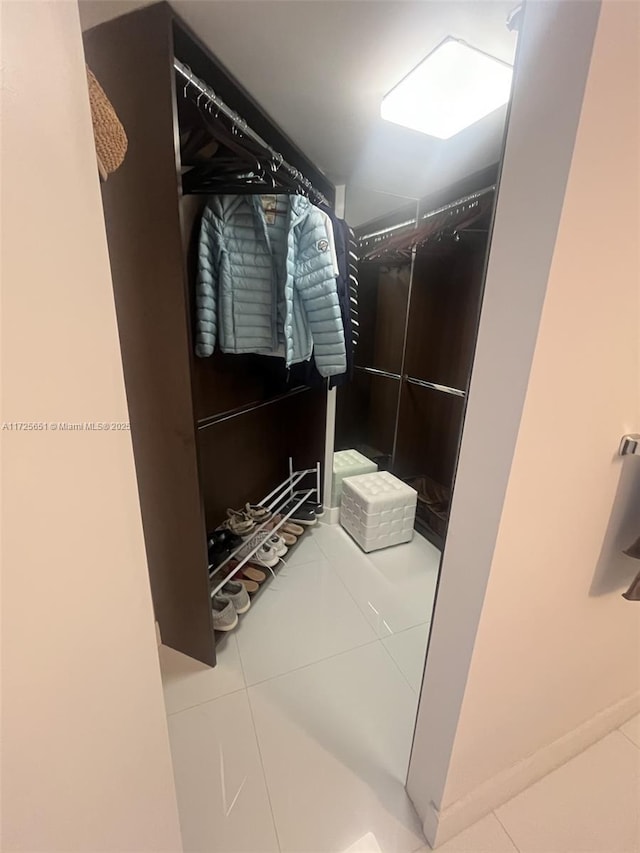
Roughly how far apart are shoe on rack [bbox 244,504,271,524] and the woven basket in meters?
1.60

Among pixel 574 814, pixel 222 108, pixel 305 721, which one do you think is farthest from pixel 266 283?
pixel 574 814

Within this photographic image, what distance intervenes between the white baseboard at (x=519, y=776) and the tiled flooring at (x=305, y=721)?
10 centimetres

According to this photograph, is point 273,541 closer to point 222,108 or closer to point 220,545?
point 220,545

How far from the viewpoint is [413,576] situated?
1.90m

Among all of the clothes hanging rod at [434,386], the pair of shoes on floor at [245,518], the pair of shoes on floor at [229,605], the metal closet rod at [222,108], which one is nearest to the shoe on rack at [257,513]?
the pair of shoes on floor at [245,518]

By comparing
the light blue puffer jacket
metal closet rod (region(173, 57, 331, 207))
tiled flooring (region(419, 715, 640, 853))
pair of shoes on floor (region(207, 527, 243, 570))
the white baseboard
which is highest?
metal closet rod (region(173, 57, 331, 207))

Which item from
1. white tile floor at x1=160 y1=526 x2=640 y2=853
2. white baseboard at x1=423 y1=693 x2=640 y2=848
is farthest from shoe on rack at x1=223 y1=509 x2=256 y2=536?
white baseboard at x1=423 y1=693 x2=640 y2=848

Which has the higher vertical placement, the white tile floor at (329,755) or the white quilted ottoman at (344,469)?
the white quilted ottoman at (344,469)

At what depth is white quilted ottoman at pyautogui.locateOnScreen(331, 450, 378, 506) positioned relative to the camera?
237 centimetres

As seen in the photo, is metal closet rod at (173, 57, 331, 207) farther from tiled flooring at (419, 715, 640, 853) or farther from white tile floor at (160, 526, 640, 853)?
tiled flooring at (419, 715, 640, 853)

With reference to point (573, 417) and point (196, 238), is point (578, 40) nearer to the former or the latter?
point (573, 417)

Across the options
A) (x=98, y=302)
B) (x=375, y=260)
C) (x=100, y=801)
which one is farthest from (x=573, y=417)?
(x=375, y=260)

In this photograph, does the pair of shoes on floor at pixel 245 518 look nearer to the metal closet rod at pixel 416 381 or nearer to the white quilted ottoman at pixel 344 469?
the white quilted ottoman at pixel 344 469

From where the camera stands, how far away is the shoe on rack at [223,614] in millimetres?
1458
